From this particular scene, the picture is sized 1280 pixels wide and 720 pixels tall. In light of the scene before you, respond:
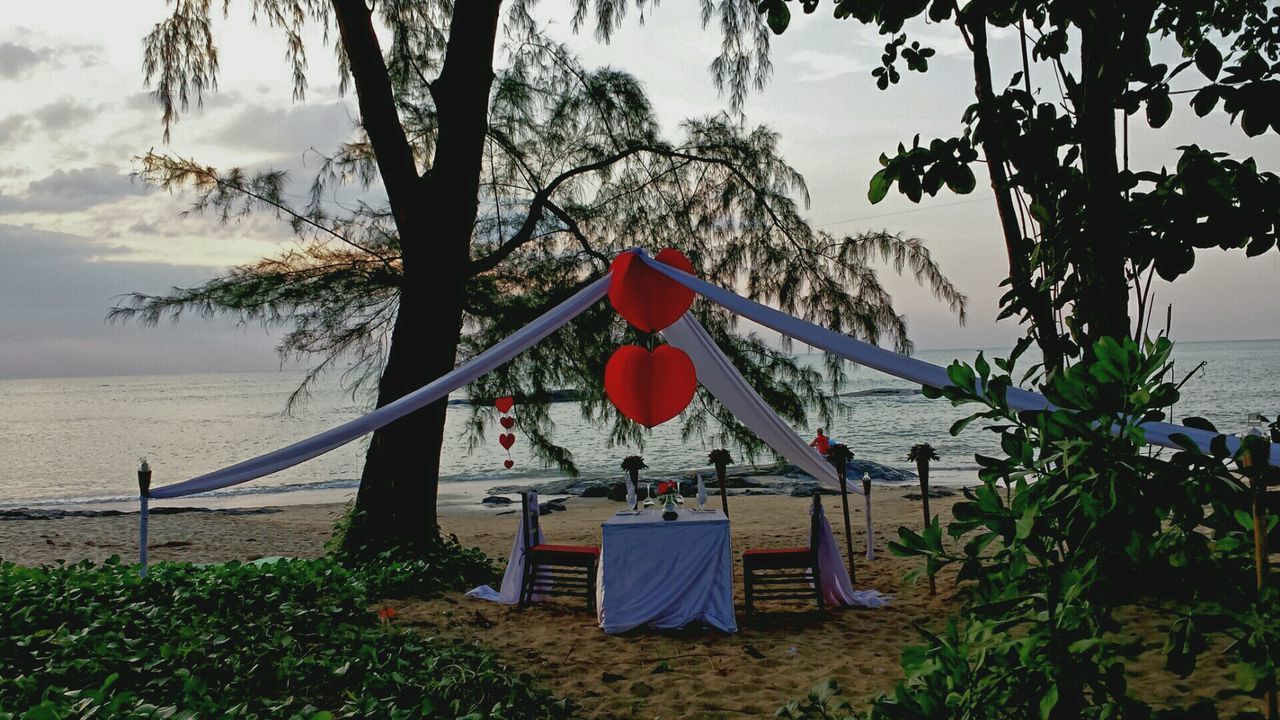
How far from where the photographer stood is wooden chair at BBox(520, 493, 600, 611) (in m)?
5.14

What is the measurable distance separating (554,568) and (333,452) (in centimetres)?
2510

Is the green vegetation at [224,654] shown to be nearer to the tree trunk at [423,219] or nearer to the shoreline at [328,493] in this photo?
the tree trunk at [423,219]

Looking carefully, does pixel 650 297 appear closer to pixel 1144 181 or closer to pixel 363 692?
pixel 363 692

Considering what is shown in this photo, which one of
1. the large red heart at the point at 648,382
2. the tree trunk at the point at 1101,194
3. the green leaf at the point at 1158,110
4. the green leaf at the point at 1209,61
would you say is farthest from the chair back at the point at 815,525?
the green leaf at the point at 1209,61

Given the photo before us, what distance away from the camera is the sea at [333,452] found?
18.9 m

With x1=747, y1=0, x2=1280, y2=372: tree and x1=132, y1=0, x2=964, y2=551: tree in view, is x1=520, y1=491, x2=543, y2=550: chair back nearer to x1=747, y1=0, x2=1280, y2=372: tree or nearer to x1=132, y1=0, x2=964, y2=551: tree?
x1=132, y1=0, x2=964, y2=551: tree

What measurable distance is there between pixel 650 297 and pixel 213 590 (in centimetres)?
269

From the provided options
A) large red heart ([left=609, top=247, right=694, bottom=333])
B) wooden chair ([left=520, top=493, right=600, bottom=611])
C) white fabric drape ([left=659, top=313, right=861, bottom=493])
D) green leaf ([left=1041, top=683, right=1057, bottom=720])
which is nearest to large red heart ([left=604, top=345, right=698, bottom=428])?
large red heart ([left=609, top=247, right=694, bottom=333])

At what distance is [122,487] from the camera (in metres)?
20.1

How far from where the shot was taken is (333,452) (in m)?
28.5

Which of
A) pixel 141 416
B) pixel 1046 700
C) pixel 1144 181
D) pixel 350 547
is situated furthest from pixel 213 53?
pixel 141 416

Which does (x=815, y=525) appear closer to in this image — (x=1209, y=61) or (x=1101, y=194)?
(x=1101, y=194)

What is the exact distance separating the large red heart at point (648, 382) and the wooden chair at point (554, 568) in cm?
96

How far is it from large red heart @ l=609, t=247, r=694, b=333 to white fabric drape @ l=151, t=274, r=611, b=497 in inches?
8.7
